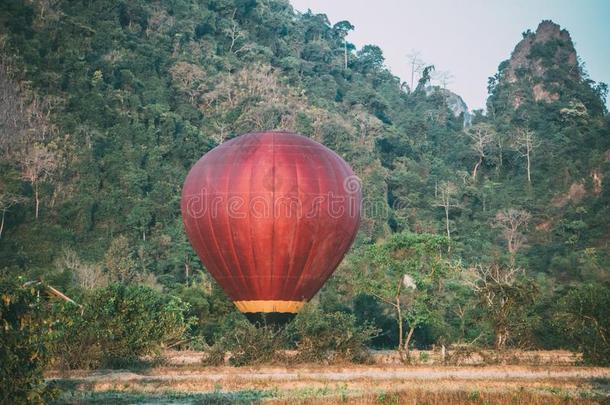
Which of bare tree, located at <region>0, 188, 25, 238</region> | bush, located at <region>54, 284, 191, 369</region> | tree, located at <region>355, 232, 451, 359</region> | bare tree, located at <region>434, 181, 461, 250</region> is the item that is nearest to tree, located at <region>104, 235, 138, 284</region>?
bare tree, located at <region>0, 188, 25, 238</region>

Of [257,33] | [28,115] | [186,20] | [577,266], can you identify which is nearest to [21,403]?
[577,266]

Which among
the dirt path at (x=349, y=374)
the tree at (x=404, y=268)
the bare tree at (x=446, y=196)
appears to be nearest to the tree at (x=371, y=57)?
the bare tree at (x=446, y=196)

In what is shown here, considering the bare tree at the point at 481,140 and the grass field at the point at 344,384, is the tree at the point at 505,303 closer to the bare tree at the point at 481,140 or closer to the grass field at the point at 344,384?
the grass field at the point at 344,384

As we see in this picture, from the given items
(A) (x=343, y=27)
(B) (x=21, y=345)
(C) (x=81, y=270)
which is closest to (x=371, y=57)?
(A) (x=343, y=27)

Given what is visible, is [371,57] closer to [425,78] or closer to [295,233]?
[425,78]

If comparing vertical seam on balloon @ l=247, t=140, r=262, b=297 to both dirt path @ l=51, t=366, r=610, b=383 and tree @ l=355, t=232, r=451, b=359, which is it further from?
tree @ l=355, t=232, r=451, b=359
